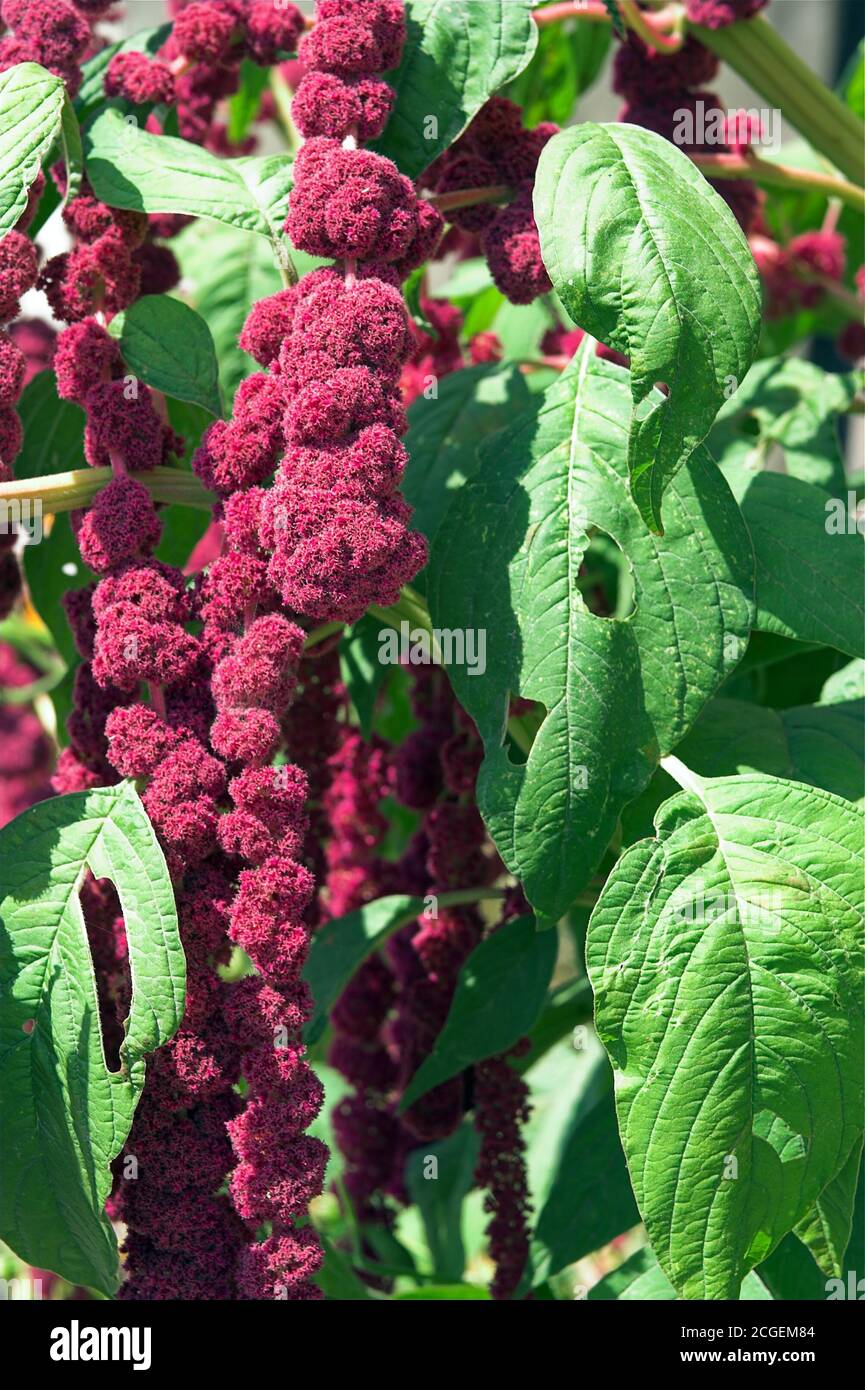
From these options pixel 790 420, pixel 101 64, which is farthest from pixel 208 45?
pixel 790 420

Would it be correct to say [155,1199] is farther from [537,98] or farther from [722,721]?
[537,98]

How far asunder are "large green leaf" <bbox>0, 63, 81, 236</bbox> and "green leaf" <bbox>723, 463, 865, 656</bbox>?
0.47m

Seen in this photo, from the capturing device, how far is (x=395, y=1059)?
1334 millimetres

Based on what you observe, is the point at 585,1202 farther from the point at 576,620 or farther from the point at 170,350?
the point at 170,350

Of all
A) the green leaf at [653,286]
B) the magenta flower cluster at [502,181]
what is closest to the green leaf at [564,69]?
the magenta flower cluster at [502,181]

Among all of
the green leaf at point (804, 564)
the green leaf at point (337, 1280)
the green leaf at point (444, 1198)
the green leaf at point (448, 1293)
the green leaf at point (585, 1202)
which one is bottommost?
the green leaf at point (444, 1198)

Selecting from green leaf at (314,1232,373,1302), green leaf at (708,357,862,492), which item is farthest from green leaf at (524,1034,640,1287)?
green leaf at (708,357,862,492)

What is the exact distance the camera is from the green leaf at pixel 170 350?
0.88 meters

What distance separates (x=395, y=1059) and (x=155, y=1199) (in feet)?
1.86

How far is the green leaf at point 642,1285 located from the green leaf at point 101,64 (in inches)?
34.1

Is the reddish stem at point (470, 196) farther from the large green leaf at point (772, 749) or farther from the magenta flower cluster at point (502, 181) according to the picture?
the large green leaf at point (772, 749)

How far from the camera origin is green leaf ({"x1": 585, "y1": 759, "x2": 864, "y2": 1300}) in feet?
2.50

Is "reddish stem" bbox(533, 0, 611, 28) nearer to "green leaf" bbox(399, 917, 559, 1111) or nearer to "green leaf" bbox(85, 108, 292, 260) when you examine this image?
"green leaf" bbox(85, 108, 292, 260)

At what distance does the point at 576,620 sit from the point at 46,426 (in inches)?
20.0
